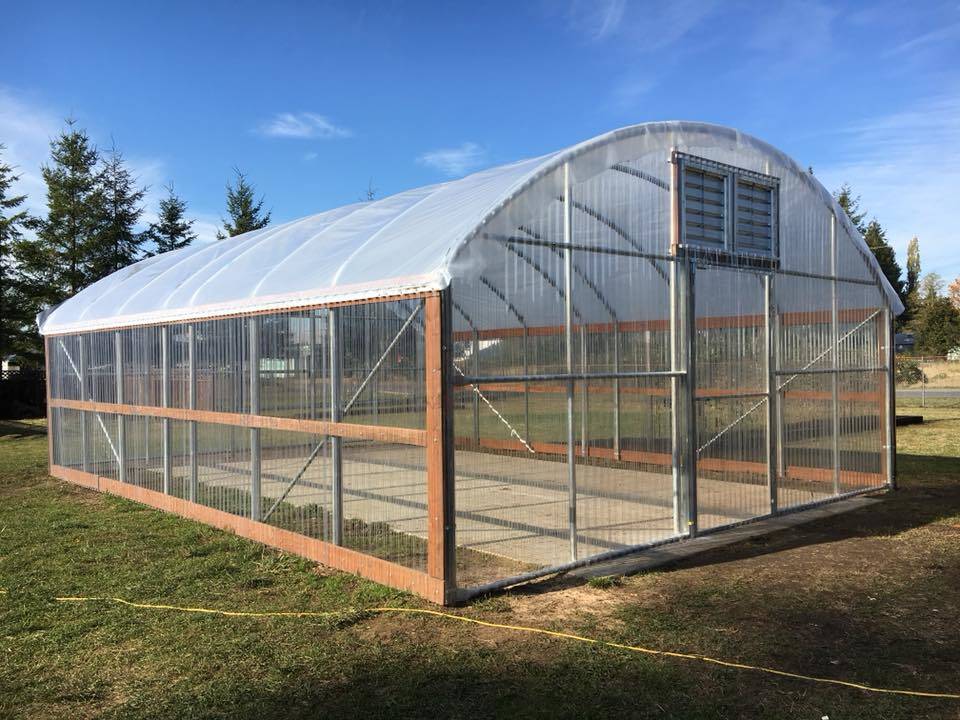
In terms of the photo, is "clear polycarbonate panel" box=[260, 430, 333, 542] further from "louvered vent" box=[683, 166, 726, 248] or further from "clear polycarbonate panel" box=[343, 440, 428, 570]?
"louvered vent" box=[683, 166, 726, 248]

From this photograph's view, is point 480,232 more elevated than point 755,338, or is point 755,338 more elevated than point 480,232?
point 480,232

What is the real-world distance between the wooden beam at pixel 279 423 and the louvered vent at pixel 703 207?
12.2 ft

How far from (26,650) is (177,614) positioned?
0.99 meters

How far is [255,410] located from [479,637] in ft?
13.1

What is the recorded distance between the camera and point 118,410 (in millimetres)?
10844

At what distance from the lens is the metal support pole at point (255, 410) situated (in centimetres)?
818

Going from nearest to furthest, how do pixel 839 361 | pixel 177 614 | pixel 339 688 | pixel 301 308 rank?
pixel 339 688 → pixel 177 614 → pixel 301 308 → pixel 839 361

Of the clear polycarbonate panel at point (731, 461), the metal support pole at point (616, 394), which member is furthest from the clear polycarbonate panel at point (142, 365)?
the clear polycarbonate panel at point (731, 461)

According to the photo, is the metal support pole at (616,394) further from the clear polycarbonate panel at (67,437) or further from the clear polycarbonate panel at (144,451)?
the clear polycarbonate panel at (67,437)

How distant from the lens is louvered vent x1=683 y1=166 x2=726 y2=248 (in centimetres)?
809

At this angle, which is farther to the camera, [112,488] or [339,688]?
[112,488]

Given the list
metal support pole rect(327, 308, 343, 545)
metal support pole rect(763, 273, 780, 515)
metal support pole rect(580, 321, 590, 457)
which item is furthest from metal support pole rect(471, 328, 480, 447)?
metal support pole rect(763, 273, 780, 515)

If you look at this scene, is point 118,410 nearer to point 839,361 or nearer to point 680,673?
point 680,673

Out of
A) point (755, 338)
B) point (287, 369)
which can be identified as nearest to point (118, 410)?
point (287, 369)
